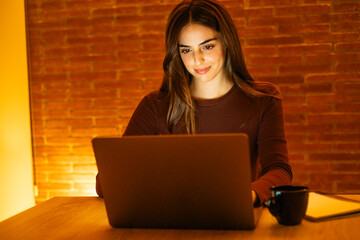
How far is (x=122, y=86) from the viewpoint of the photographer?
286 centimetres

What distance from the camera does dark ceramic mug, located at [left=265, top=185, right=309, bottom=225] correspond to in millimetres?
910

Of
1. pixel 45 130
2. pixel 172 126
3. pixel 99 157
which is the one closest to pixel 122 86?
pixel 45 130

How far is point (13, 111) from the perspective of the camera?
9.63 ft

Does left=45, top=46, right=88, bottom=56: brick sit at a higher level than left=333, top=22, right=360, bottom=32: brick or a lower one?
lower

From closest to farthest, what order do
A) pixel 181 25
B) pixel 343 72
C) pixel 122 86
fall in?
pixel 181 25 → pixel 343 72 → pixel 122 86

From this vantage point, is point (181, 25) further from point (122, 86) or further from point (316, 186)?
point (316, 186)

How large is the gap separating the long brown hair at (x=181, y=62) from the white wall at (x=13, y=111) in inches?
63.4

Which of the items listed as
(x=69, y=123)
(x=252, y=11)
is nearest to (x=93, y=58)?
(x=69, y=123)

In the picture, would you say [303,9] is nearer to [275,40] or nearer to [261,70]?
[275,40]

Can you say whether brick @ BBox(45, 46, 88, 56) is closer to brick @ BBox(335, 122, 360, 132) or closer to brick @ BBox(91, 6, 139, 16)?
brick @ BBox(91, 6, 139, 16)

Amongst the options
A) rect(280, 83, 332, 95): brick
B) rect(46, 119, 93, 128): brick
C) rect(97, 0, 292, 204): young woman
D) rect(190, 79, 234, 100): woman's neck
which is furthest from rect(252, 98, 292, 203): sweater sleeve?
rect(46, 119, 93, 128): brick

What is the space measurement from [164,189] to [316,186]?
204cm

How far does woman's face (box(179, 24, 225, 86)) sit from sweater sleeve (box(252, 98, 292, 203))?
252mm

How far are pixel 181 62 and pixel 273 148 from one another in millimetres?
485
